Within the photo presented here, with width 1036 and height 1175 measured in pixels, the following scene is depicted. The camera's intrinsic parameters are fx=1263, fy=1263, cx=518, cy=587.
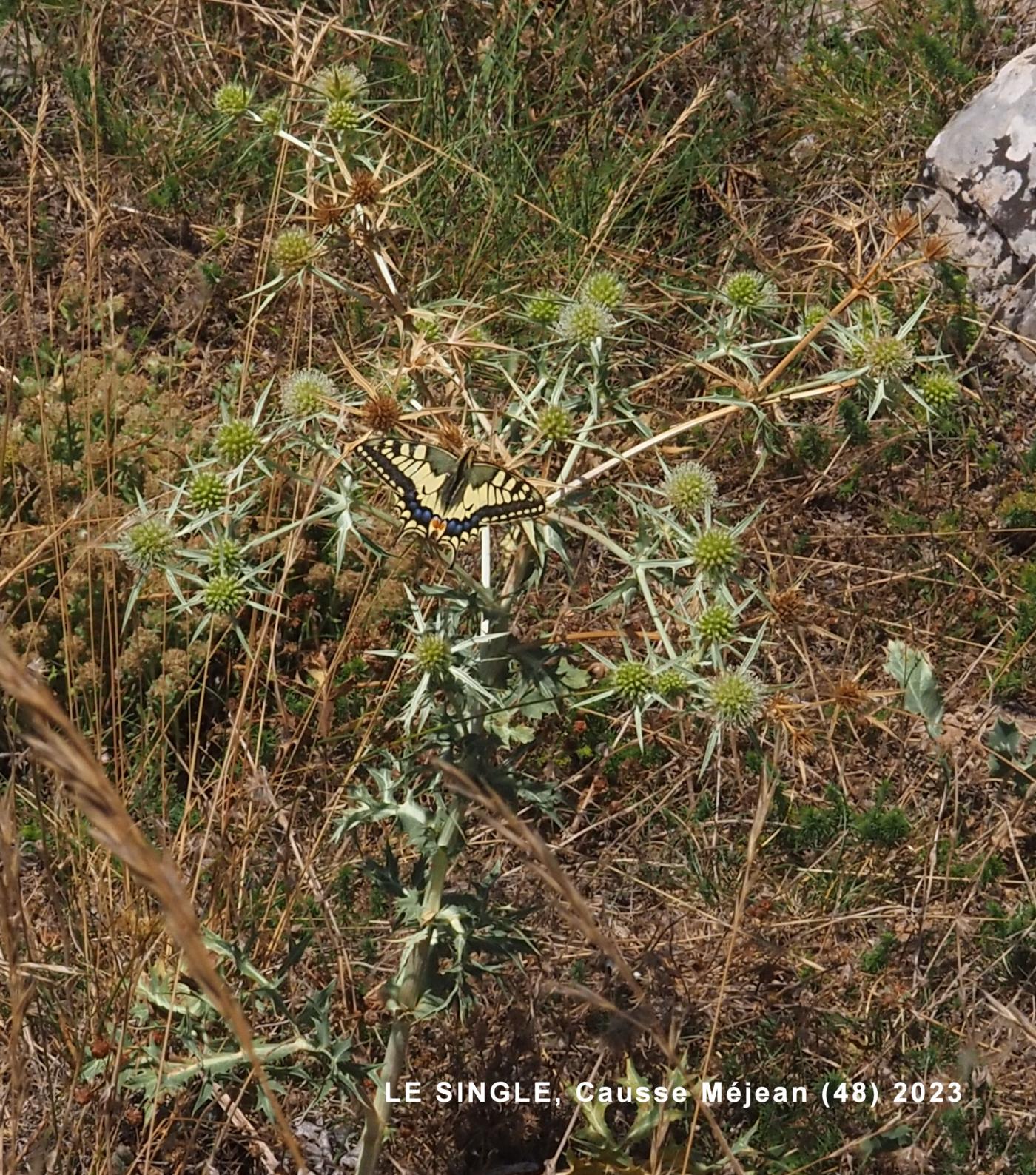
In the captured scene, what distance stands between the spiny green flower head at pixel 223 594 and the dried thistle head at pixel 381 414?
0.42 meters

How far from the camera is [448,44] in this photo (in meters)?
4.50

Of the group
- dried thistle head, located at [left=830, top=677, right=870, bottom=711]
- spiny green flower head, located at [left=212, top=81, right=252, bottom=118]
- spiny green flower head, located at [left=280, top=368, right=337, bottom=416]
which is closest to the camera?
spiny green flower head, located at [left=280, top=368, right=337, bottom=416]

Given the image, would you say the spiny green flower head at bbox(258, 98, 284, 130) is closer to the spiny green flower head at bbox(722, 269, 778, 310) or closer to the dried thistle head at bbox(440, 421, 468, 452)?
the dried thistle head at bbox(440, 421, 468, 452)

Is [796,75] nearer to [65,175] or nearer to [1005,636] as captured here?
[1005,636]

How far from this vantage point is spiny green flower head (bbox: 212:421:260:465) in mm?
2586

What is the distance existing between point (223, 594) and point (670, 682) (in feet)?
2.93

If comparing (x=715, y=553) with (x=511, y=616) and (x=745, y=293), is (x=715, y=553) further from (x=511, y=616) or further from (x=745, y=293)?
Answer: (x=745, y=293)

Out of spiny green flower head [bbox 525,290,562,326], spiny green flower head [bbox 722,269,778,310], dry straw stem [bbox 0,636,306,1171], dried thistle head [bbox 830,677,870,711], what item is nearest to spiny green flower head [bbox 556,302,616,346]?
spiny green flower head [bbox 525,290,562,326]

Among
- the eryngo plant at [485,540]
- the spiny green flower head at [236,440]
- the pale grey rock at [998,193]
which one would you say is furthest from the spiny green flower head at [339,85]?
the pale grey rock at [998,193]

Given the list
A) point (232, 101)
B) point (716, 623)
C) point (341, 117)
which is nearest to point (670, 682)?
point (716, 623)

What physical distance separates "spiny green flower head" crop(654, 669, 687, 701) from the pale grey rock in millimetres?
2407

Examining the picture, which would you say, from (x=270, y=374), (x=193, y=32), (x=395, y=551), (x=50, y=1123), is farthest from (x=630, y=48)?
(x=50, y=1123)

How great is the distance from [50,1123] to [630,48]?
410 cm

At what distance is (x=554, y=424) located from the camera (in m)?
2.44
